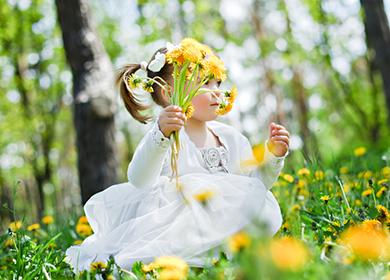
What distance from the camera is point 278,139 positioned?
2.37 meters

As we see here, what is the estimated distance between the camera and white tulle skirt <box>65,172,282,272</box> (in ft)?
6.59

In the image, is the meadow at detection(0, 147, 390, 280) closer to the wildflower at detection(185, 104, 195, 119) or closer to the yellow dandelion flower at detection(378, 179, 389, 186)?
the yellow dandelion flower at detection(378, 179, 389, 186)

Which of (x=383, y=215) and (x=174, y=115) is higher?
(x=174, y=115)

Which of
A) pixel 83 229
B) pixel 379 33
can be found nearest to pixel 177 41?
pixel 379 33

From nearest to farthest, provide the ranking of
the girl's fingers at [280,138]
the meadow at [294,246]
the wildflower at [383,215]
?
the meadow at [294,246] < the wildflower at [383,215] < the girl's fingers at [280,138]

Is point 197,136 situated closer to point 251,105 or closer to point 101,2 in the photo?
point 101,2

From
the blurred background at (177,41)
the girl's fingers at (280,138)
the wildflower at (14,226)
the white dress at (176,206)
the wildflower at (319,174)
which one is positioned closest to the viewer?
the white dress at (176,206)

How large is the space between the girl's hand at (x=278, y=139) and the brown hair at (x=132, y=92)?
0.62 metres

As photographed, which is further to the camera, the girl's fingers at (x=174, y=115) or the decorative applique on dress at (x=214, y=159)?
the decorative applique on dress at (x=214, y=159)

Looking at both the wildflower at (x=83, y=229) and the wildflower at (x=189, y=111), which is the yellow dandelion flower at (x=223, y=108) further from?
the wildflower at (x=83, y=229)

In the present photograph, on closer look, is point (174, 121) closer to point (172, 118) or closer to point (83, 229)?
point (172, 118)

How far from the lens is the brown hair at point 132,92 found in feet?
8.81

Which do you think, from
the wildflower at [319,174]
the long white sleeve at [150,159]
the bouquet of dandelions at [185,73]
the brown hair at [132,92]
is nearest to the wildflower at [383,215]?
the bouquet of dandelions at [185,73]

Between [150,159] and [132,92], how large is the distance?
0.61 m
